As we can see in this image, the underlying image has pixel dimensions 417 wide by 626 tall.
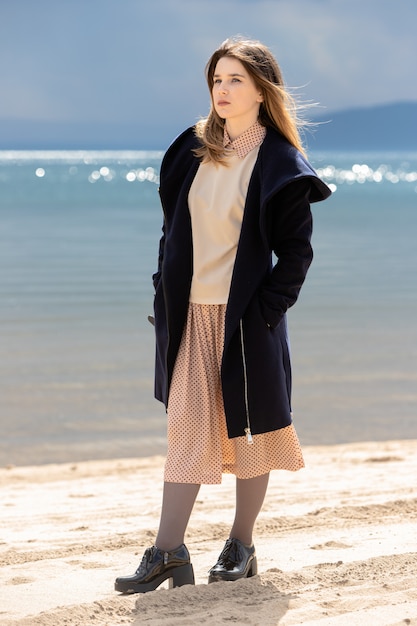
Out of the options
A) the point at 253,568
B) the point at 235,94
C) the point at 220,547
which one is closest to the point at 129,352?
the point at 220,547

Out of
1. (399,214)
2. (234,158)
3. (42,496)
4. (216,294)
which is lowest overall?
(42,496)

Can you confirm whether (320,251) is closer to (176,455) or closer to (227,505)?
(227,505)

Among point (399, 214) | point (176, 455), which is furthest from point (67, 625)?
point (399, 214)

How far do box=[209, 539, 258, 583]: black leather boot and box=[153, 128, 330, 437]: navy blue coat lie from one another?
0.48 m

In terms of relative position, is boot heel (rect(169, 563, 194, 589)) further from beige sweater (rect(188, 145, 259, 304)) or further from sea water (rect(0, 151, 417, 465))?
sea water (rect(0, 151, 417, 465))

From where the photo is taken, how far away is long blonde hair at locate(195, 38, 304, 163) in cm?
323

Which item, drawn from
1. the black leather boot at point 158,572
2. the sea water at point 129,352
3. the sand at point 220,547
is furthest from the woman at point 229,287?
the sea water at point 129,352

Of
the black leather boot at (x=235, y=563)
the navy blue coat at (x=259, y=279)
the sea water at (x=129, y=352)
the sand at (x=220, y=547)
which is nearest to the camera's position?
the sand at (x=220, y=547)

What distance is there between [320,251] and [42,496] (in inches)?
604

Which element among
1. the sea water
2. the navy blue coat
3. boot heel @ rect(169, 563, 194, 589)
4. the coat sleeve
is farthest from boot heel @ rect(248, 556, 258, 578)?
the sea water

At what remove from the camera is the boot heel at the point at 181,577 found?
A: 3.23m

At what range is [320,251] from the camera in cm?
2008

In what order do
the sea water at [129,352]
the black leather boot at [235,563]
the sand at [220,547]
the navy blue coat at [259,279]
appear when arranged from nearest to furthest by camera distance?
the sand at [220,547], the navy blue coat at [259,279], the black leather boot at [235,563], the sea water at [129,352]

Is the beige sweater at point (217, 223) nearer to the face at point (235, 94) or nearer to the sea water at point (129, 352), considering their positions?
the face at point (235, 94)
